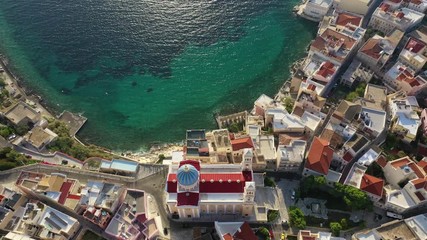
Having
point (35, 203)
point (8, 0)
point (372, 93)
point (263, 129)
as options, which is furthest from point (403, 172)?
point (8, 0)

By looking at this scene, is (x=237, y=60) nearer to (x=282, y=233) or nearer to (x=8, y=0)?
(x=282, y=233)

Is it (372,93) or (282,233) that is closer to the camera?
(282,233)

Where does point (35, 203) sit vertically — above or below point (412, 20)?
below

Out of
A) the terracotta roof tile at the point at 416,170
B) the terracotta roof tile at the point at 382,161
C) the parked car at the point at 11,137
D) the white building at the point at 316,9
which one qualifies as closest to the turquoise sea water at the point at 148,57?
the white building at the point at 316,9

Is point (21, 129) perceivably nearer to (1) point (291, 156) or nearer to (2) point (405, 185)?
(1) point (291, 156)

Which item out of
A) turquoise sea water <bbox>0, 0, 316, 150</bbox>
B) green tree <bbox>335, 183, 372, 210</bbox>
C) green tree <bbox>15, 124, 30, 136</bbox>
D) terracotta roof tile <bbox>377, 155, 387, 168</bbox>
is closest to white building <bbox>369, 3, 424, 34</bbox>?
turquoise sea water <bbox>0, 0, 316, 150</bbox>

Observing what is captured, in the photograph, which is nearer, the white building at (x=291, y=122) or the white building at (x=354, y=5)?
the white building at (x=291, y=122)

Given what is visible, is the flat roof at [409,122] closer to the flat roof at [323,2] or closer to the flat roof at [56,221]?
the flat roof at [323,2]
